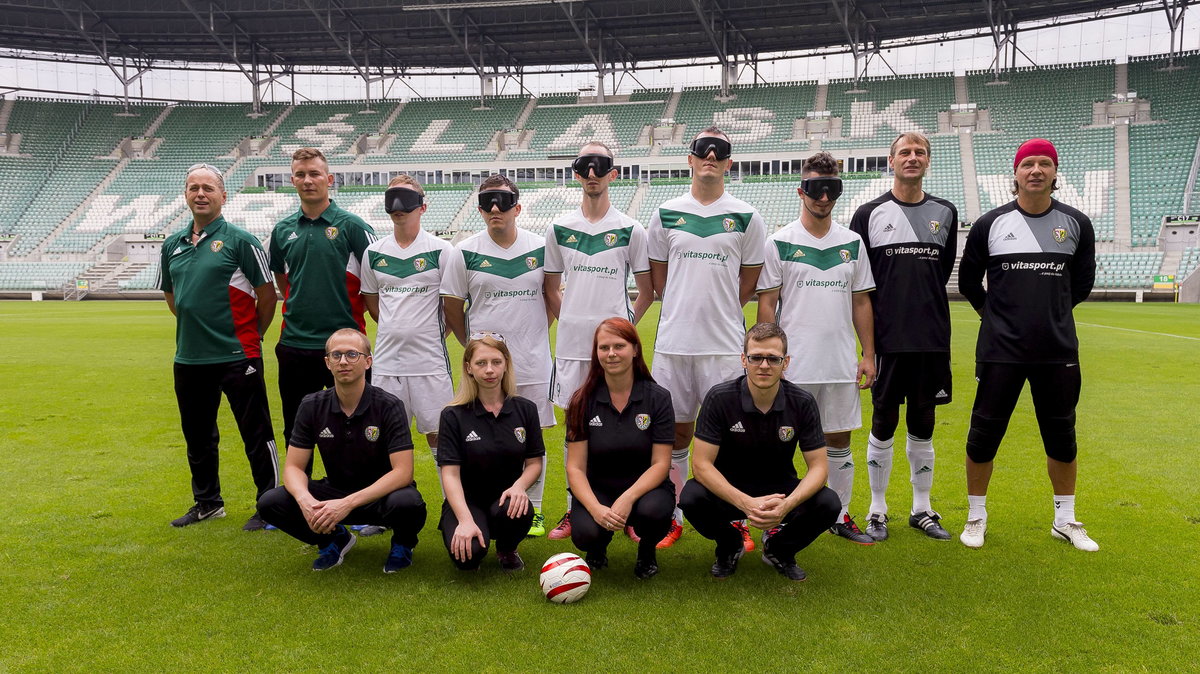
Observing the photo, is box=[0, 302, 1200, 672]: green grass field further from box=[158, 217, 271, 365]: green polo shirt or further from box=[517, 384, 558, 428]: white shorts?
box=[158, 217, 271, 365]: green polo shirt

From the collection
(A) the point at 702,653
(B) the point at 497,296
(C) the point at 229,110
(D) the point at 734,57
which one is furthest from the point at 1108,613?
(C) the point at 229,110

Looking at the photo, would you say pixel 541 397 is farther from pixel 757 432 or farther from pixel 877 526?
pixel 877 526

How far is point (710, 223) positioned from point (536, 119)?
42.3 m

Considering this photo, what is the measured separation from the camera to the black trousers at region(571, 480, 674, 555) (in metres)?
3.98

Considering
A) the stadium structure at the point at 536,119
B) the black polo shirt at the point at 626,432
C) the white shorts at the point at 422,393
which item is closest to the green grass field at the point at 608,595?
the black polo shirt at the point at 626,432

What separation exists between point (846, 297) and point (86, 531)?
488 cm

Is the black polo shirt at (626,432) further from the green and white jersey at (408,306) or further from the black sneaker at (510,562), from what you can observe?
the green and white jersey at (408,306)

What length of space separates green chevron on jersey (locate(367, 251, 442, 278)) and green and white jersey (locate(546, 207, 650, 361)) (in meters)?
0.88

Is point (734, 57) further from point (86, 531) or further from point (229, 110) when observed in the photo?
point (86, 531)

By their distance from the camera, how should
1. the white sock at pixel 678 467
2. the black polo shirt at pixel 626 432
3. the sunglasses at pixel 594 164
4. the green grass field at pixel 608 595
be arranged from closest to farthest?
the green grass field at pixel 608 595
the black polo shirt at pixel 626 432
the sunglasses at pixel 594 164
the white sock at pixel 678 467

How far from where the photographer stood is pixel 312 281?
195 inches

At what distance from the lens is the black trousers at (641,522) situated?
3.98m

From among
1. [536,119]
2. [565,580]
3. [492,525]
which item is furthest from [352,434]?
[536,119]

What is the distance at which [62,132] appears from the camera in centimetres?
4650
